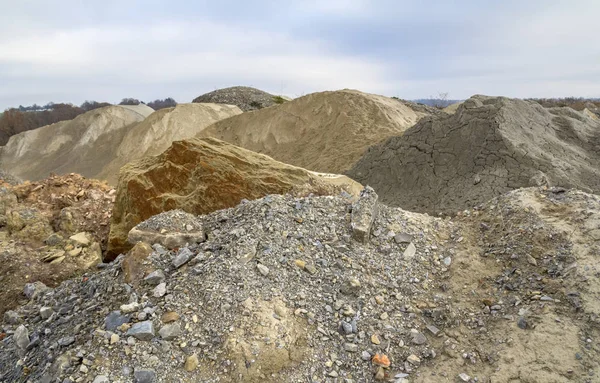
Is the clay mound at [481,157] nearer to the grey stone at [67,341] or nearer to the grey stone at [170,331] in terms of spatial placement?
the grey stone at [170,331]

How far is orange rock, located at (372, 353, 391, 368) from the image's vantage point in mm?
3178

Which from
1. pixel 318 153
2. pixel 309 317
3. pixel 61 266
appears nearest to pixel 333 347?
pixel 309 317

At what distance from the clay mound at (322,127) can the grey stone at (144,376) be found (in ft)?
38.0

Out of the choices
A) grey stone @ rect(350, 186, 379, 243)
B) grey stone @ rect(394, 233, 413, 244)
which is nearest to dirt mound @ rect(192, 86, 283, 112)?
grey stone @ rect(350, 186, 379, 243)

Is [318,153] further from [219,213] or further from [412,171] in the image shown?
[219,213]

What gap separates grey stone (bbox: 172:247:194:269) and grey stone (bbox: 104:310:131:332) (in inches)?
26.6

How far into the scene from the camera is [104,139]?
29.3 m

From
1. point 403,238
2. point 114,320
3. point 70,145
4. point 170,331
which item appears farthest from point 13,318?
point 70,145

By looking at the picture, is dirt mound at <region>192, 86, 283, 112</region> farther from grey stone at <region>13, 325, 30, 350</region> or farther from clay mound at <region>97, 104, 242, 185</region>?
grey stone at <region>13, 325, 30, 350</region>

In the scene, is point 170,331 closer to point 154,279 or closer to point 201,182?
point 154,279

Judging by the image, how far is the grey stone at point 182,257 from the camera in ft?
12.4

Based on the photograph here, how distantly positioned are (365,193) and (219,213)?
1.87 metres

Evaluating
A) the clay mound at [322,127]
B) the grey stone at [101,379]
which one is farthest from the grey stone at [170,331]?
the clay mound at [322,127]

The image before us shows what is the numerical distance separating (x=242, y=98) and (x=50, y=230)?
2634 centimetres
